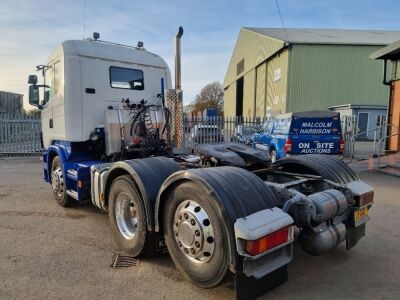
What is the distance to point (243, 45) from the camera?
42094 mm

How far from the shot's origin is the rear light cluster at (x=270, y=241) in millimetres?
2705

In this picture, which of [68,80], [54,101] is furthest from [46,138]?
[68,80]

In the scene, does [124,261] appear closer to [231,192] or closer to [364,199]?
[231,192]

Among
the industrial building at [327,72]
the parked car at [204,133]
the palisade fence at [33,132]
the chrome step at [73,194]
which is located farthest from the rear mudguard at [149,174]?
the industrial building at [327,72]

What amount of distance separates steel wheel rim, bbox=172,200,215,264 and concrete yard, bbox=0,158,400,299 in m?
0.33

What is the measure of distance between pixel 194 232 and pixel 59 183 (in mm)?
4081

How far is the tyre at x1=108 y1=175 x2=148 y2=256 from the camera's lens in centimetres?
391

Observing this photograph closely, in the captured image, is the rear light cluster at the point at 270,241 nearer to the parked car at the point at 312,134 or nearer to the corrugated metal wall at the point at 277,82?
the parked car at the point at 312,134

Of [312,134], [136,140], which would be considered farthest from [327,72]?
[136,140]

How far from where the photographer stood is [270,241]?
2816 millimetres

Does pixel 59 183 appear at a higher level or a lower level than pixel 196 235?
lower

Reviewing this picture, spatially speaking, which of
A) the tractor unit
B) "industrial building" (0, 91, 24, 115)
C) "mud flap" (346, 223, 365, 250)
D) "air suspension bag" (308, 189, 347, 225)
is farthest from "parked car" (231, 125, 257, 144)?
"industrial building" (0, 91, 24, 115)

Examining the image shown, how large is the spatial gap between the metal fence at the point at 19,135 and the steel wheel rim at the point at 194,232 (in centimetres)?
1504

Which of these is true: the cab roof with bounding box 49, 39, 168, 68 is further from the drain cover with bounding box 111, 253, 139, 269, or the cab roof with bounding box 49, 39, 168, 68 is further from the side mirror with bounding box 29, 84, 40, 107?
the drain cover with bounding box 111, 253, 139, 269
